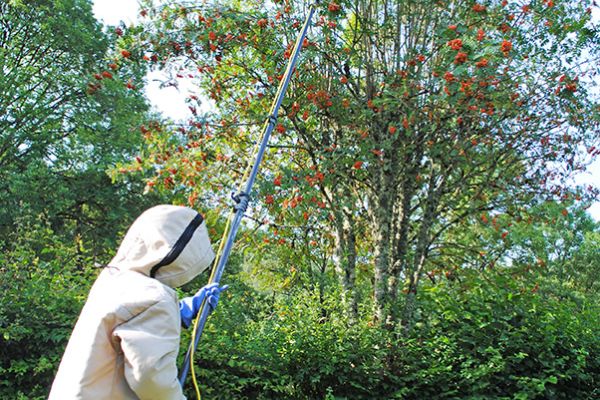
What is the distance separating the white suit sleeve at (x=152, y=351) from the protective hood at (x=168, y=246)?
183 mm

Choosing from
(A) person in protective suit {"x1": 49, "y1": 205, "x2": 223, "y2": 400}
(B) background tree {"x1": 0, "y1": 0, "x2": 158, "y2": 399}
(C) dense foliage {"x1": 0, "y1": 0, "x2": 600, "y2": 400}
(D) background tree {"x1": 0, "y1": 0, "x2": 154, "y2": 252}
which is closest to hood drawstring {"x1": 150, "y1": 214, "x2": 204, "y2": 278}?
(A) person in protective suit {"x1": 49, "y1": 205, "x2": 223, "y2": 400}

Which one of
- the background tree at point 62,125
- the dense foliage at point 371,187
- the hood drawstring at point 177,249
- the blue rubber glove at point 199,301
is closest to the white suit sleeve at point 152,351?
the hood drawstring at point 177,249

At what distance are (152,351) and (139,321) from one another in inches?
4.8

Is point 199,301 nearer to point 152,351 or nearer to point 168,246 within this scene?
point 168,246

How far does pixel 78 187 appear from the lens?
17594 mm

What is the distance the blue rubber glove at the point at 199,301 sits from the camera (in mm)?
2244

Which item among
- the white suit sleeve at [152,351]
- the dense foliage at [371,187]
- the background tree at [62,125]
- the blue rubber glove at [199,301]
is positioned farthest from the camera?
the background tree at [62,125]

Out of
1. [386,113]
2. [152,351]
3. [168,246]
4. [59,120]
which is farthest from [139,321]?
[59,120]

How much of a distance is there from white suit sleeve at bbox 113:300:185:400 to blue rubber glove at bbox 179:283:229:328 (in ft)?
0.94

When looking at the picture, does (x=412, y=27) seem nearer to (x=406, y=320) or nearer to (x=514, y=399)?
(x=406, y=320)

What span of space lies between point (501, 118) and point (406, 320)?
2479 millimetres

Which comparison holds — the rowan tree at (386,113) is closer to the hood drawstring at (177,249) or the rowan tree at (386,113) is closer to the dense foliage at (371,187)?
the dense foliage at (371,187)

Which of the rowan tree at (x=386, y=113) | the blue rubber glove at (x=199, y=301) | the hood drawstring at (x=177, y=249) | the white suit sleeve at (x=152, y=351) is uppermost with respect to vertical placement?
the rowan tree at (x=386, y=113)

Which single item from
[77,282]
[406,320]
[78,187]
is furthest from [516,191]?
[78,187]
